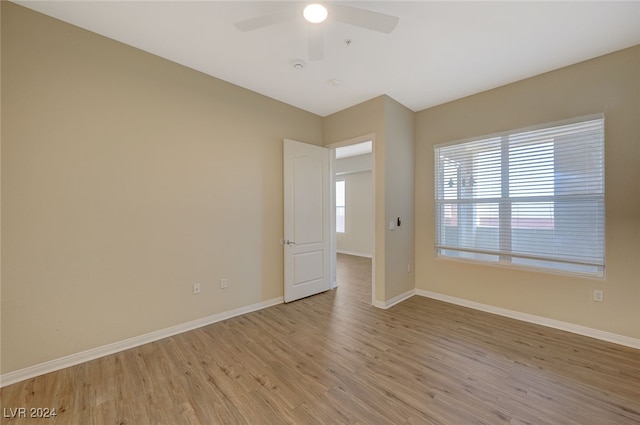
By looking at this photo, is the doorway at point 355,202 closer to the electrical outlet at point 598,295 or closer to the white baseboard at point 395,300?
the white baseboard at point 395,300

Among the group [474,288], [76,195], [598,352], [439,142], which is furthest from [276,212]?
[598,352]

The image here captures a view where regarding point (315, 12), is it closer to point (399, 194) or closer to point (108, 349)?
point (399, 194)

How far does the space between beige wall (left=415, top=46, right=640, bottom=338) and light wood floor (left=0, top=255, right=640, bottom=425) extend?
1.07 ft

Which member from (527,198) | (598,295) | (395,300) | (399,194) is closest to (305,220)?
(399,194)

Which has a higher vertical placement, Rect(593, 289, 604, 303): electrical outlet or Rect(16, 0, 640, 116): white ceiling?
Rect(16, 0, 640, 116): white ceiling

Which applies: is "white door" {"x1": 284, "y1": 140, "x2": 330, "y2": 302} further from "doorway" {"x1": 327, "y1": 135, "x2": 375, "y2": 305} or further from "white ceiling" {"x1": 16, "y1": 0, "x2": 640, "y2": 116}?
"doorway" {"x1": 327, "y1": 135, "x2": 375, "y2": 305}

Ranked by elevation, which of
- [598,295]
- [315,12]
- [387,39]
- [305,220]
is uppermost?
[387,39]

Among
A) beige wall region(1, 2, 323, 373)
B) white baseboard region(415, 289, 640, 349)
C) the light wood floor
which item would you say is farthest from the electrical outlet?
beige wall region(1, 2, 323, 373)

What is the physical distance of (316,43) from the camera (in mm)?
1977

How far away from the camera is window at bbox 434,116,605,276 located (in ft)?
8.71

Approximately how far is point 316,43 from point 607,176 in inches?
123

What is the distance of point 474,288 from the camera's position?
3449 mm

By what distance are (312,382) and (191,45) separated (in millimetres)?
3200

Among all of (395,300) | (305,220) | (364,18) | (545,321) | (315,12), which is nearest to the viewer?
(364,18)
